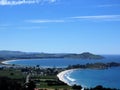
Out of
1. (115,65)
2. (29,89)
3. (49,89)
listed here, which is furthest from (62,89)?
(115,65)

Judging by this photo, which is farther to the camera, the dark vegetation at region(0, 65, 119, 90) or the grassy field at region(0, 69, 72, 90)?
the grassy field at region(0, 69, 72, 90)

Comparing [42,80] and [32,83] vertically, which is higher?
[32,83]

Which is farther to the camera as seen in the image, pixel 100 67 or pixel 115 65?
pixel 115 65

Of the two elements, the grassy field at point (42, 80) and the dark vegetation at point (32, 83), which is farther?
the grassy field at point (42, 80)

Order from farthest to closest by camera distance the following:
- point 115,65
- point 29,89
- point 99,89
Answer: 1. point 115,65
2. point 99,89
3. point 29,89

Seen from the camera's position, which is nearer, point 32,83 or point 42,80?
point 32,83

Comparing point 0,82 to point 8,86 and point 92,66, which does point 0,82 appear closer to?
point 8,86

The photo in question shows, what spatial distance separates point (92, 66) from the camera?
586 ft

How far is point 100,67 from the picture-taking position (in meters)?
179

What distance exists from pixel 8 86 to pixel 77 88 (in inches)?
934

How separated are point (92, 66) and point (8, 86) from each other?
131 metres

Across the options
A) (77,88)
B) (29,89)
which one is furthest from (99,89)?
(29,89)

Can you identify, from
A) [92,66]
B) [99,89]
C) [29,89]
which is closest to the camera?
[29,89]

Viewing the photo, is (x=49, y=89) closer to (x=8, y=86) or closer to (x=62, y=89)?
(x=62, y=89)
